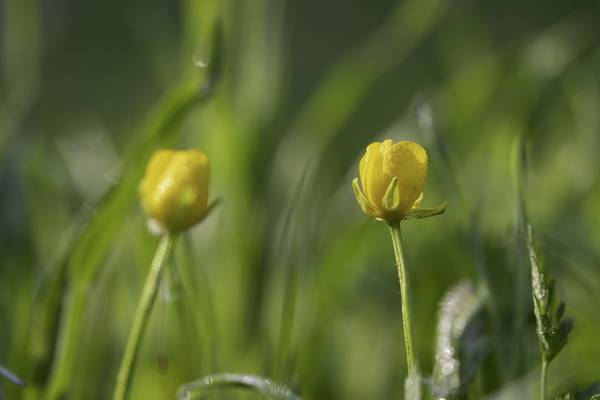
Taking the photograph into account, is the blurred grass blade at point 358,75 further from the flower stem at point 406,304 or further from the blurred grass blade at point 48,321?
the flower stem at point 406,304

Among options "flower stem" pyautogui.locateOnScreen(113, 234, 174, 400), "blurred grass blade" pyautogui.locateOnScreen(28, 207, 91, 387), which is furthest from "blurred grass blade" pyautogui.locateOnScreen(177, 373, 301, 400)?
"blurred grass blade" pyautogui.locateOnScreen(28, 207, 91, 387)

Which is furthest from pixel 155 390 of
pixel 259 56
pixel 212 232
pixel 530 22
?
pixel 530 22

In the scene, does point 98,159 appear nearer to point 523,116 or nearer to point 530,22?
point 523,116

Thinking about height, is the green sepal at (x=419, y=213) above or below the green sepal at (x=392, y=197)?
below

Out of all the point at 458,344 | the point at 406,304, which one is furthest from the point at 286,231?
the point at 406,304

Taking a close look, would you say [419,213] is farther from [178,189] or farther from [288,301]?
[288,301]

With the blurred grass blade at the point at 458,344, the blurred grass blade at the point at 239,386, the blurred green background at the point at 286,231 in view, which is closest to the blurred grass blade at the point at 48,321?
the blurred green background at the point at 286,231

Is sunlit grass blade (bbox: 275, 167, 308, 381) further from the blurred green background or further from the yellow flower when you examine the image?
the yellow flower
